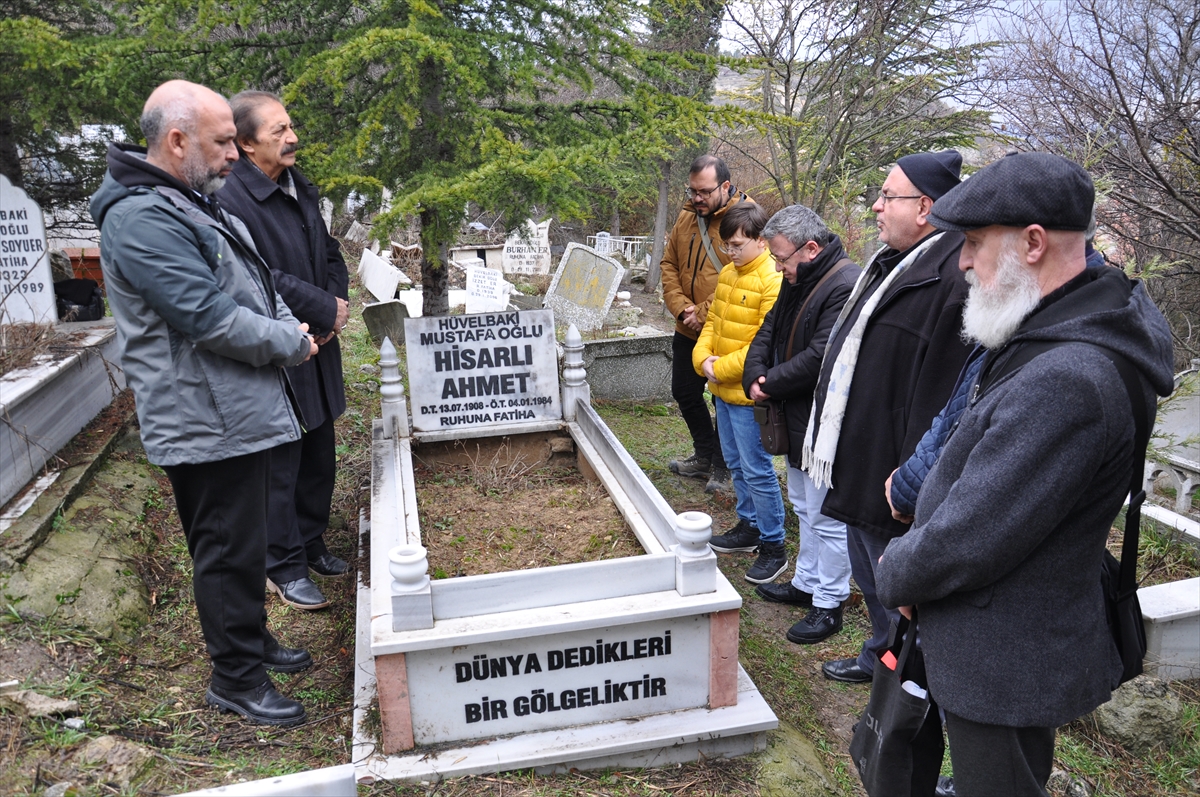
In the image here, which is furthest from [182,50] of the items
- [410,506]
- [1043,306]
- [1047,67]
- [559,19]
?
[1047,67]

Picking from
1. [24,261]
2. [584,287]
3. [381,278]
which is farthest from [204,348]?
[381,278]

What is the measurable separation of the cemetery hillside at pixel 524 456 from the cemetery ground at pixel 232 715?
17mm

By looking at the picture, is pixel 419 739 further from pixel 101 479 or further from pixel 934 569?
pixel 101 479

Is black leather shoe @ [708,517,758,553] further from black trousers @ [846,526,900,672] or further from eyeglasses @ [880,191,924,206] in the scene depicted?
eyeglasses @ [880,191,924,206]

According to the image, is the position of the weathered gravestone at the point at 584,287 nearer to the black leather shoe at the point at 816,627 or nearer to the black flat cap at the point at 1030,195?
the black leather shoe at the point at 816,627

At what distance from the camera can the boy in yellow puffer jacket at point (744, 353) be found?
13.8 feet

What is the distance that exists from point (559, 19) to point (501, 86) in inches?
23.8

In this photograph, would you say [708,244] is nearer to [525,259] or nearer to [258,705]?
[258,705]

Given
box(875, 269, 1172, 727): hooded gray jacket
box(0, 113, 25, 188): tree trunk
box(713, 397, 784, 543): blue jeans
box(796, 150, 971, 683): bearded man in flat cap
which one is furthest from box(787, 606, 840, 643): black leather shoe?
box(0, 113, 25, 188): tree trunk

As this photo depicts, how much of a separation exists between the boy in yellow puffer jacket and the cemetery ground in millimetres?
354

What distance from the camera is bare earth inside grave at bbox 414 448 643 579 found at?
3.83m

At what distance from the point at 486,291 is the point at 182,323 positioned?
7897mm

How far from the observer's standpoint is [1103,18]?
5699mm

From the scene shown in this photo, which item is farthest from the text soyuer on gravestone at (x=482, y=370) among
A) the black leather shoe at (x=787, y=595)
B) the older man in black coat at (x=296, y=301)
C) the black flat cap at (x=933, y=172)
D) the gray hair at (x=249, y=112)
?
the black flat cap at (x=933, y=172)
